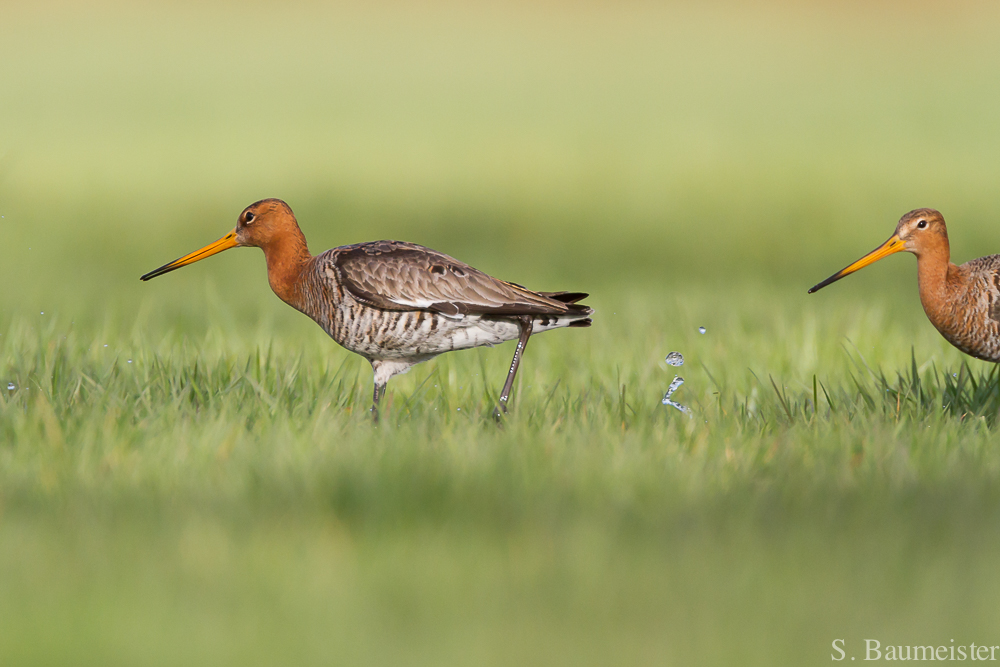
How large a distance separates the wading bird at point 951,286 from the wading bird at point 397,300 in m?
1.58

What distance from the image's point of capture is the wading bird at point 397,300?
19.9 ft

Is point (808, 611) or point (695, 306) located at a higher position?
point (695, 306)

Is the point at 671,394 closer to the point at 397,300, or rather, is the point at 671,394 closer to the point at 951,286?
the point at 951,286

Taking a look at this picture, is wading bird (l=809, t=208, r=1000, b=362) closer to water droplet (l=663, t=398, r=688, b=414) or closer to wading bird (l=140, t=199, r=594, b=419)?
water droplet (l=663, t=398, r=688, b=414)

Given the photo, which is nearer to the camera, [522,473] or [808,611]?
[808,611]

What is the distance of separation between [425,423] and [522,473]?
1001 mm

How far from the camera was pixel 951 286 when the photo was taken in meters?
6.02

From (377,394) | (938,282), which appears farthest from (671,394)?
(377,394)

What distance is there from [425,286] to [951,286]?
2.77 meters

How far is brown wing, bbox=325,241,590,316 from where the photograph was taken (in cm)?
602

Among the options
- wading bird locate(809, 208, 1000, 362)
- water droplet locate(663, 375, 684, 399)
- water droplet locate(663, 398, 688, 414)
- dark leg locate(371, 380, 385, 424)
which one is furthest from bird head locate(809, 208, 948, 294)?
dark leg locate(371, 380, 385, 424)

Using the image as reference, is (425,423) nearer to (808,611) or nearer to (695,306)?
(808,611)

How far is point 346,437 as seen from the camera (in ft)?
17.1

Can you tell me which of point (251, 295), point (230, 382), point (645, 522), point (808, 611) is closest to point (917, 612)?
point (808, 611)
